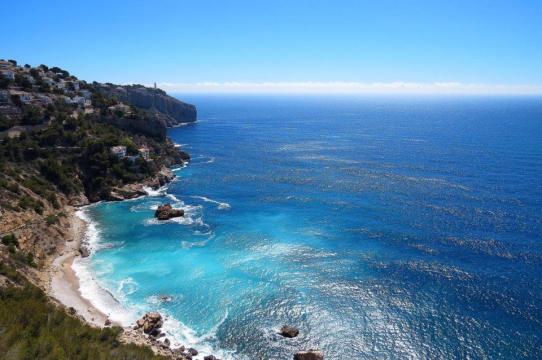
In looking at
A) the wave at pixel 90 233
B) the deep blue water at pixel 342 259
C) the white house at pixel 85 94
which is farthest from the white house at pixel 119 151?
the white house at pixel 85 94

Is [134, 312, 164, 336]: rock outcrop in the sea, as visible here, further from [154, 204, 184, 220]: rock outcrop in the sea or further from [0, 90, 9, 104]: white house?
[0, 90, 9, 104]: white house

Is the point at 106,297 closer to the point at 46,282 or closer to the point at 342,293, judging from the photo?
the point at 46,282

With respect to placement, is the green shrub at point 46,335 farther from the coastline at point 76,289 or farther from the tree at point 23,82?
the tree at point 23,82

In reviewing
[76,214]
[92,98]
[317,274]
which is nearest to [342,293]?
[317,274]

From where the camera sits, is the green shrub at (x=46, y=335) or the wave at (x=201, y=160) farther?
the wave at (x=201, y=160)

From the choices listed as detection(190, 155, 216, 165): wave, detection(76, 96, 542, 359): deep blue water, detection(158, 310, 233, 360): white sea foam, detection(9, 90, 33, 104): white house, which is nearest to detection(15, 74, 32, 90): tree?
detection(9, 90, 33, 104): white house
